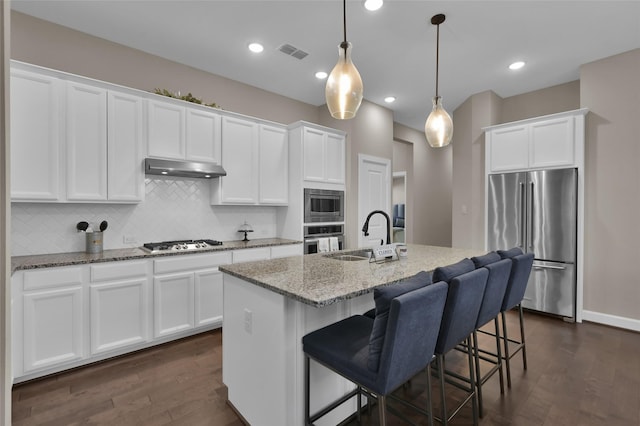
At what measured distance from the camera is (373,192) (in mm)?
5031

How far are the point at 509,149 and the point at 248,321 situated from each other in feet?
13.5

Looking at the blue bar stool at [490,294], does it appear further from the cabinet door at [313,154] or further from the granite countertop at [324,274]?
the cabinet door at [313,154]

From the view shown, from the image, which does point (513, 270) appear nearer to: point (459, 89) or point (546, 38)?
point (546, 38)

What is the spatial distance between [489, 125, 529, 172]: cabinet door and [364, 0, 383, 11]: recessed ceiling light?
106 inches

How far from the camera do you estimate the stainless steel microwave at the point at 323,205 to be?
415 centimetres

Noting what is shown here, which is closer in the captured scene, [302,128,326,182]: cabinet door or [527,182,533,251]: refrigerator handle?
[527,182,533,251]: refrigerator handle

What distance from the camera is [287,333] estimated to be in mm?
1576

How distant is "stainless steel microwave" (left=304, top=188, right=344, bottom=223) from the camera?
4.15 m

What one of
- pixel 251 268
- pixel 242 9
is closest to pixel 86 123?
pixel 242 9

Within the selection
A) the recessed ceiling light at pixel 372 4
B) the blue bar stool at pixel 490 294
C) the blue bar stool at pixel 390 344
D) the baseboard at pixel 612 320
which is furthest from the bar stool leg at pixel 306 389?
the baseboard at pixel 612 320

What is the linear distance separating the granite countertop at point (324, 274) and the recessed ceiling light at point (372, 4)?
2175 mm

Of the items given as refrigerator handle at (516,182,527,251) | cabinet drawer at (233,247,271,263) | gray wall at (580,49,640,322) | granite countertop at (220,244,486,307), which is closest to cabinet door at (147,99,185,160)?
cabinet drawer at (233,247,271,263)

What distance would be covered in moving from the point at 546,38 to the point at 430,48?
46.1 inches

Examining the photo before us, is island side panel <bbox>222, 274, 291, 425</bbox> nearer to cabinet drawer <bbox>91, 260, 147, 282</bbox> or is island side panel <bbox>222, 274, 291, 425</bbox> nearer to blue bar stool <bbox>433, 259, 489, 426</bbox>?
blue bar stool <bbox>433, 259, 489, 426</bbox>
